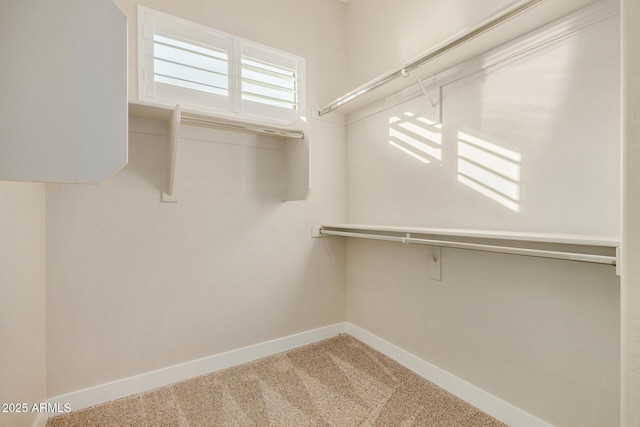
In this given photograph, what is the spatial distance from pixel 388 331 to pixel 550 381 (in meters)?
0.99

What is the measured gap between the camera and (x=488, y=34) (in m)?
1.39

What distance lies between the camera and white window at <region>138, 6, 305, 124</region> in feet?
→ 5.80

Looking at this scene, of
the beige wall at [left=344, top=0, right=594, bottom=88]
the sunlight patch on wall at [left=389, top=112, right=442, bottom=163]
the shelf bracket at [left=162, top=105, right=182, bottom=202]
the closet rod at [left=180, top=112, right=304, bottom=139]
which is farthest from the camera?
the sunlight patch on wall at [left=389, top=112, right=442, bottom=163]

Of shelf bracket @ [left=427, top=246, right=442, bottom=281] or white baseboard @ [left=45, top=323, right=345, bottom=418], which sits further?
shelf bracket @ [left=427, top=246, right=442, bottom=281]

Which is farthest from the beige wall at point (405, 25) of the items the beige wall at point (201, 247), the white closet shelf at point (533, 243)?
the white closet shelf at point (533, 243)

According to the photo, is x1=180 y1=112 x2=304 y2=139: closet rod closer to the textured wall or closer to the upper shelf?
the upper shelf

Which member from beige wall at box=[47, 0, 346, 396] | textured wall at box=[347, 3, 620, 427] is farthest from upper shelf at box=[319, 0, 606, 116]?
beige wall at box=[47, 0, 346, 396]

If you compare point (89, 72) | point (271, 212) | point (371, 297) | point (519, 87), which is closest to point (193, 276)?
point (271, 212)

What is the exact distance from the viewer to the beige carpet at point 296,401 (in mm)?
1495

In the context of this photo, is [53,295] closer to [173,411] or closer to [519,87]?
[173,411]

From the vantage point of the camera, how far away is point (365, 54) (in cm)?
235

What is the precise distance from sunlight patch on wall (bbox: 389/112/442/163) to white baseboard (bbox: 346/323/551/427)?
1270 millimetres

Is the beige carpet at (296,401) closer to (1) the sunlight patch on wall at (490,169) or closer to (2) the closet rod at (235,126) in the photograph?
(1) the sunlight patch on wall at (490,169)

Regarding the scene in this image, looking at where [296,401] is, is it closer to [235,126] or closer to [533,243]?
[533,243]
